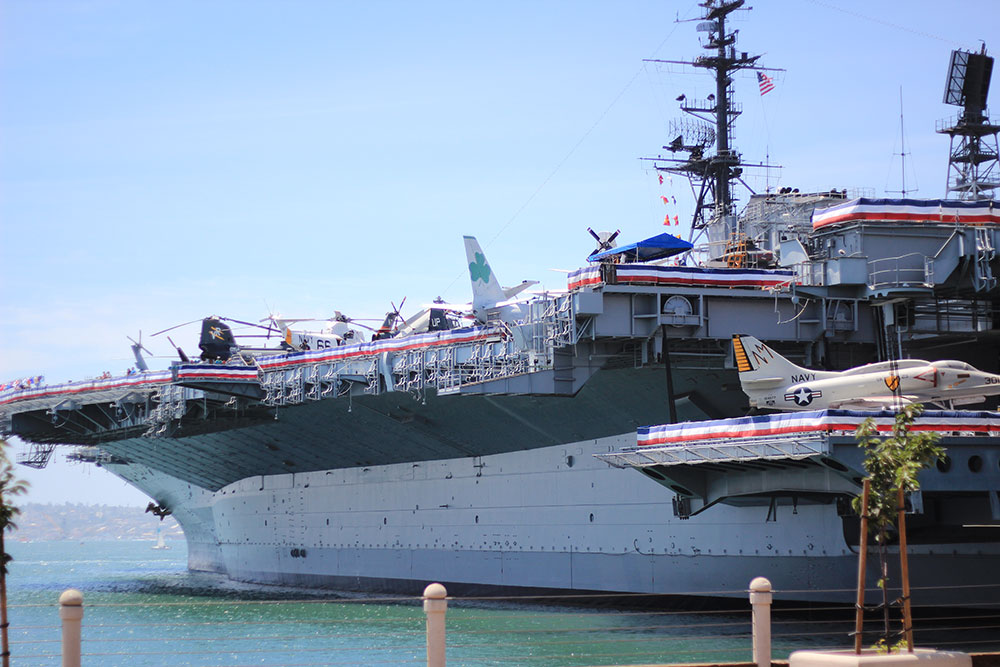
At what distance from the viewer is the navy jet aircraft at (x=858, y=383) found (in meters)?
23.8

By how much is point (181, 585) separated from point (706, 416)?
35.4m

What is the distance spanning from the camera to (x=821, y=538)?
2784 centimetres

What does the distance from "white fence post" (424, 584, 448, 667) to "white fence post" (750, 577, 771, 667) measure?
10.8 feet

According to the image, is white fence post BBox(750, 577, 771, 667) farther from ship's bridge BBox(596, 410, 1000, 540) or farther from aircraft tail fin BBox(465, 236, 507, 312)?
aircraft tail fin BBox(465, 236, 507, 312)

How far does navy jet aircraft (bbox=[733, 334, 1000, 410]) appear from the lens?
23.8 meters

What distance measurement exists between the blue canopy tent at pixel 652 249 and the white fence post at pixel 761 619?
64.7 ft

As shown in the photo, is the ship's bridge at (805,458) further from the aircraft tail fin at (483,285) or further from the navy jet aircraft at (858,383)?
the aircraft tail fin at (483,285)

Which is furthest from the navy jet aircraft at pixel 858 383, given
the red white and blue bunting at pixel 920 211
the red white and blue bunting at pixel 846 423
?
the red white and blue bunting at pixel 920 211

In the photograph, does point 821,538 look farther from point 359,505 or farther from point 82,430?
point 82,430

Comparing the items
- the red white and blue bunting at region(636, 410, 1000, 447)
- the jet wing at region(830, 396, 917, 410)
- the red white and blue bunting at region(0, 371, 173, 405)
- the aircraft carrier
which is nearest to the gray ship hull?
the aircraft carrier

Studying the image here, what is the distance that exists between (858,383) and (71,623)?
18.1 meters

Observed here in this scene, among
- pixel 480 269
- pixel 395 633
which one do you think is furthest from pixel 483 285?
pixel 395 633

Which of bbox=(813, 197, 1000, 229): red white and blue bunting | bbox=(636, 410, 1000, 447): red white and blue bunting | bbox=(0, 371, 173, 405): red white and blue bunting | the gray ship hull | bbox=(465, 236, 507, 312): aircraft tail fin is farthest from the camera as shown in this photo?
bbox=(0, 371, 173, 405): red white and blue bunting

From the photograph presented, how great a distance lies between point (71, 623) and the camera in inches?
418
